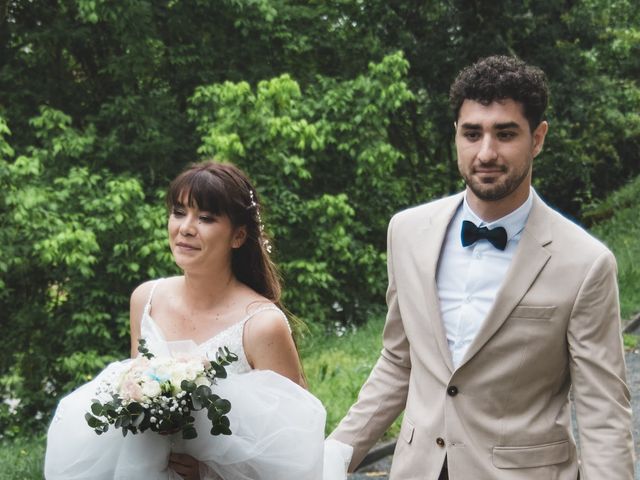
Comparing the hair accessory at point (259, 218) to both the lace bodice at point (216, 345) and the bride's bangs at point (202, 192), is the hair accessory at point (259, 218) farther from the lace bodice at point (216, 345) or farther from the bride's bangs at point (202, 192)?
the lace bodice at point (216, 345)

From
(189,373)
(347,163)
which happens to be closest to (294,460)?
(189,373)

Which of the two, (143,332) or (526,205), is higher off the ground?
(526,205)

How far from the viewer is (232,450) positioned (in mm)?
2975

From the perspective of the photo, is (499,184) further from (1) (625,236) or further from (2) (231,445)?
(1) (625,236)

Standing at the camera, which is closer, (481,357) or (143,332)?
(481,357)

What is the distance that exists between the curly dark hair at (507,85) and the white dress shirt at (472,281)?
29 centimetres

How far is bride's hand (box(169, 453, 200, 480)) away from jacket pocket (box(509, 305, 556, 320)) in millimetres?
1194

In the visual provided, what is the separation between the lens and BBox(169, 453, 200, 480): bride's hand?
3072 millimetres

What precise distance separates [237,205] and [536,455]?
1441 millimetres

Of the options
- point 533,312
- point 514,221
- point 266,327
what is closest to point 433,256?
point 514,221

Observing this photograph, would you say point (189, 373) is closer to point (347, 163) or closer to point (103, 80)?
point (347, 163)

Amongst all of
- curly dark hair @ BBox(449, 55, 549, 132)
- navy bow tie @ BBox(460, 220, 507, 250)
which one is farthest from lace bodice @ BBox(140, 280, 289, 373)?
curly dark hair @ BBox(449, 55, 549, 132)

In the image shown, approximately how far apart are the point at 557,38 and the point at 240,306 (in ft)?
50.9

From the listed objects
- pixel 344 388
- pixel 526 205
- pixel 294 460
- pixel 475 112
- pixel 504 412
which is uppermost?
pixel 475 112
